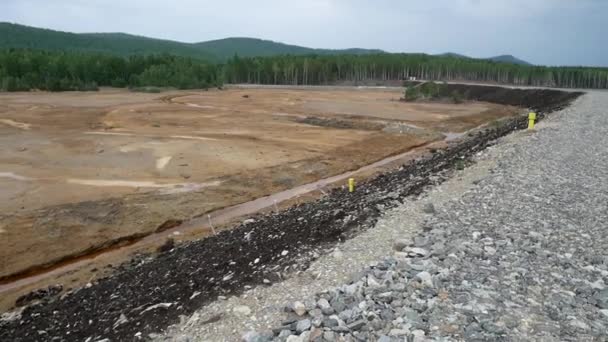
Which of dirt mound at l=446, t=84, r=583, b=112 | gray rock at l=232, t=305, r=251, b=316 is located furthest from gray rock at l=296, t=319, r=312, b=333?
dirt mound at l=446, t=84, r=583, b=112

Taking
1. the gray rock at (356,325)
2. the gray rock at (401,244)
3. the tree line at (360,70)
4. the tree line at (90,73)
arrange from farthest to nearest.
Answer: the tree line at (360,70)
the tree line at (90,73)
the gray rock at (401,244)
the gray rock at (356,325)

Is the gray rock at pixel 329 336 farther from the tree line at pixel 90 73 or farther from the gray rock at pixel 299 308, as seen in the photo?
the tree line at pixel 90 73

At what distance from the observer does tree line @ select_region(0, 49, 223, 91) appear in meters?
82.8

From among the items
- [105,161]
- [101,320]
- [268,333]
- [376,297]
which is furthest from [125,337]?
[105,161]

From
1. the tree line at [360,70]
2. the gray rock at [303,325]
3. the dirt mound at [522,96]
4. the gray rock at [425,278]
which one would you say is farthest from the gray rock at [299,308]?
the tree line at [360,70]

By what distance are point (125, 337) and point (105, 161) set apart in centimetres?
1928

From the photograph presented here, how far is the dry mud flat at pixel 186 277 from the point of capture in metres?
8.63

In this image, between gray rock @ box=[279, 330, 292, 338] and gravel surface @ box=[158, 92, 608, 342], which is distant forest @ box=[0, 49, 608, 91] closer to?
gravel surface @ box=[158, 92, 608, 342]

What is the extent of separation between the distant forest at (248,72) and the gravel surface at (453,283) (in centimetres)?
8679

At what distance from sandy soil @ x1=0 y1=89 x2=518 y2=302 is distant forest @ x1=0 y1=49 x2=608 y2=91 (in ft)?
149

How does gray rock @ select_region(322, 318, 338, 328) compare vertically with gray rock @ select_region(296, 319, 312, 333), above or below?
above

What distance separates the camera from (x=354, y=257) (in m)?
9.15

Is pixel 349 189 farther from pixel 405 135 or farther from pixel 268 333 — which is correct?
pixel 405 135

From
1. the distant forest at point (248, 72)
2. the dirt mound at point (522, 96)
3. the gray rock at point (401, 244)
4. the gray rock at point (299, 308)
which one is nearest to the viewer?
the gray rock at point (299, 308)
